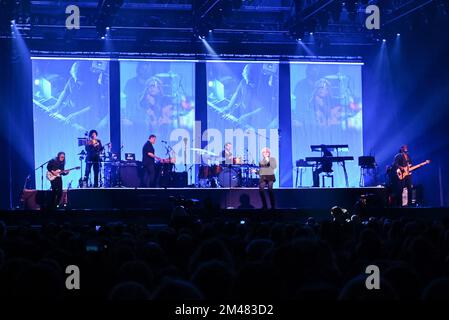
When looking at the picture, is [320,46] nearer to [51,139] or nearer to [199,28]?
[199,28]

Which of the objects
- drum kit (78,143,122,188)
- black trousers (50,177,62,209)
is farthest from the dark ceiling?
black trousers (50,177,62,209)

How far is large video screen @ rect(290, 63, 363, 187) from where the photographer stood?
845 inches

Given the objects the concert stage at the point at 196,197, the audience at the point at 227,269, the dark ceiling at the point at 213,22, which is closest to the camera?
the audience at the point at 227,269

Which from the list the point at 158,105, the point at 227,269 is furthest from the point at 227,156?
the point at 227,269

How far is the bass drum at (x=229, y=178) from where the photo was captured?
720 inches

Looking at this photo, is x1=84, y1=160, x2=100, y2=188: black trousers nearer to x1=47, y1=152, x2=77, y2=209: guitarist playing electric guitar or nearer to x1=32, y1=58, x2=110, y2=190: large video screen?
x1=47, y1=152, x2=77, y2=209: guitarist playing electric guitar

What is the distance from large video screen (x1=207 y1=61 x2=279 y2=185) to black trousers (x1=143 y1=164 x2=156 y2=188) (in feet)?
9.49

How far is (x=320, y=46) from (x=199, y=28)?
4.16 metres

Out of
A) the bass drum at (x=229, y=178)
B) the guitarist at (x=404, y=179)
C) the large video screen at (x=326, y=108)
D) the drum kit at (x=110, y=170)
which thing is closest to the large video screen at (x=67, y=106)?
the drum kit at (x=110, y=170)

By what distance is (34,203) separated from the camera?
16703 millimetres

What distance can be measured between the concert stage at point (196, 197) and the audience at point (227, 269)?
8.99 meters

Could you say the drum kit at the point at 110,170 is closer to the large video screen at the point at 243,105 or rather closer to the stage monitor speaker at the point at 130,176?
the stage monitor speaker at the point at 130,176
